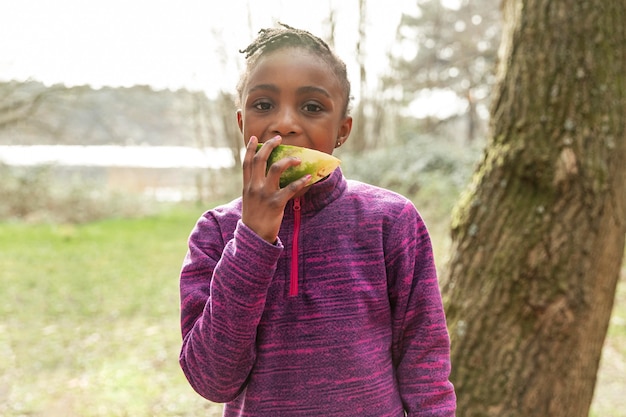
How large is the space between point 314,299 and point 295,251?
13 centimetres

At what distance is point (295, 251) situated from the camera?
1.48 metres

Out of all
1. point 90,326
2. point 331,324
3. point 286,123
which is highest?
point 286,123

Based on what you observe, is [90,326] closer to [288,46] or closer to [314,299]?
[314,299]

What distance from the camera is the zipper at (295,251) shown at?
4.78 ft

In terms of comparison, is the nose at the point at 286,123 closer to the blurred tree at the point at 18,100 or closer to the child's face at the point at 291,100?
the child's face at the point at 291,100

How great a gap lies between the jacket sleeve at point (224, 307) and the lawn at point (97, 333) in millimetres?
3011

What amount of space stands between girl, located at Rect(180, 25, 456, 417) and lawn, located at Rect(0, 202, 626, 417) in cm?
302

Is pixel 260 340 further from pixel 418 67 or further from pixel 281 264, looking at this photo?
pixel 418 67

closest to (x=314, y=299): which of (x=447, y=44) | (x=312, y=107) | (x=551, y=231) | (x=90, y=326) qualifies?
(x=312, y=107)

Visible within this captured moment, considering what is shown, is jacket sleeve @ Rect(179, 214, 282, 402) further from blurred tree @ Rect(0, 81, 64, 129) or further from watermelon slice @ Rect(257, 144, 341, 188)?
blurred tree @ Rect(0, 81, 64, 129)

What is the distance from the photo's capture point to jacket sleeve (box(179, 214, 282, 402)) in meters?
1.29

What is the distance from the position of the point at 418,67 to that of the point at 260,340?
54.0ft

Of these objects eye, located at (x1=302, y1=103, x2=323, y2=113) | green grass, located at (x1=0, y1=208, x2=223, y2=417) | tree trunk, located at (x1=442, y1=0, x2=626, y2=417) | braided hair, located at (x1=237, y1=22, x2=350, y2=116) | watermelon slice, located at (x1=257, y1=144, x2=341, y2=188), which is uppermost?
braided hair, located at (x1=237, y1=22, x2=350, y2=116)

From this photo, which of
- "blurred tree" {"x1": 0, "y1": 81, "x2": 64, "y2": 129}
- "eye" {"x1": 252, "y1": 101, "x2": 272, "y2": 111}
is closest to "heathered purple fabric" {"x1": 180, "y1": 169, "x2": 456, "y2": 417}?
"eye" {"x1": 252, "y1": 101, "x2": 272, "y2": 111}
